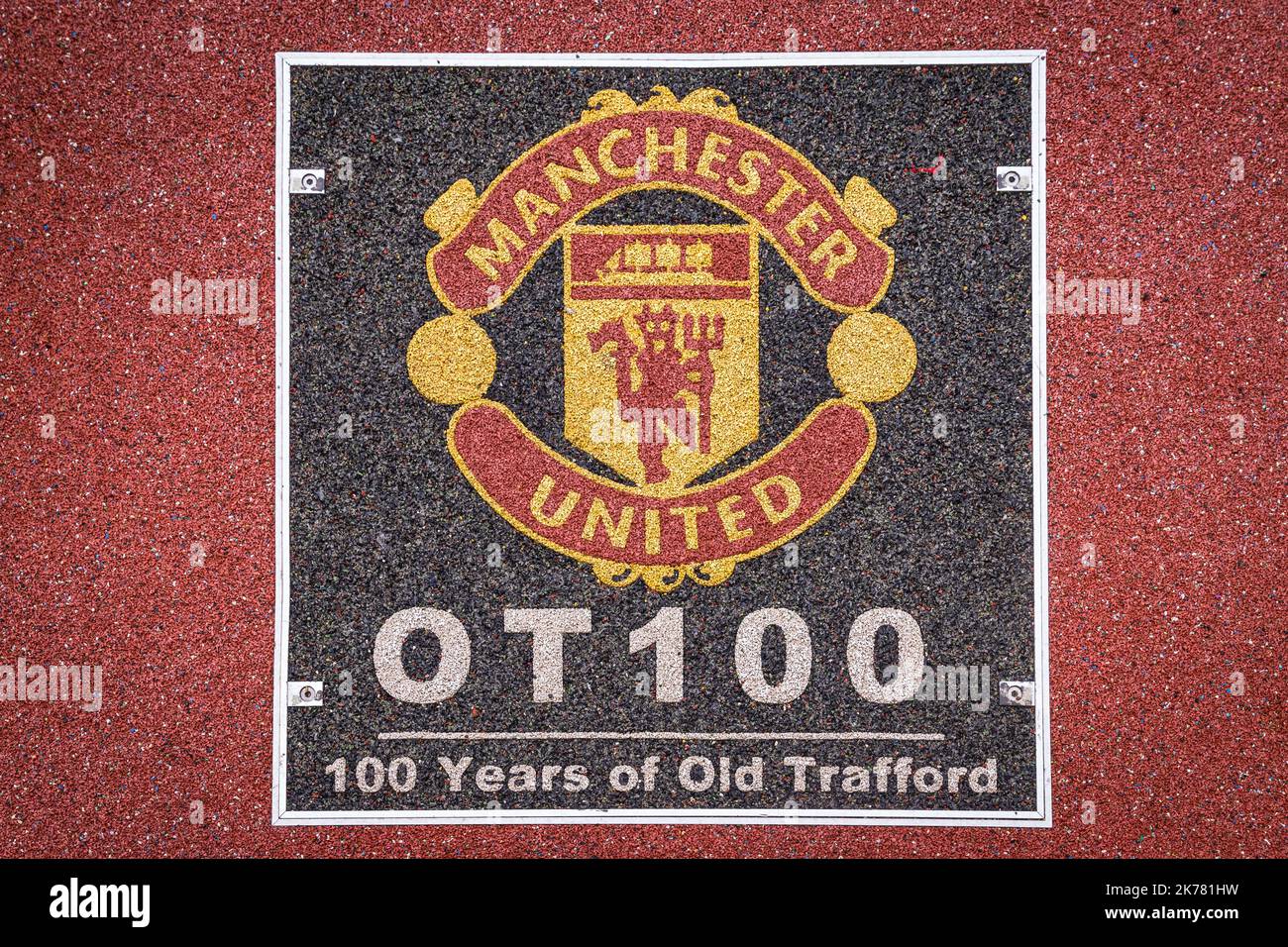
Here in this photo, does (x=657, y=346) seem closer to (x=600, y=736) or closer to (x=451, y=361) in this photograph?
(x=451, y=361)

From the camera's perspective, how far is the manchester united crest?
1.35 m

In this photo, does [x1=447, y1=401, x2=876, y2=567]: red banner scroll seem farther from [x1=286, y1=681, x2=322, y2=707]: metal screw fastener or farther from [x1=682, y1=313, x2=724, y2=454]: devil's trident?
[x1=286, y1=681, x2=322, y2=707]: metal screw fastener

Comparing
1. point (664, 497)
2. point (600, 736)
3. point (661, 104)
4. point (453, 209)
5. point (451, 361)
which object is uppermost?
point (661, 104)

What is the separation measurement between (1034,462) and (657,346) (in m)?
0.65

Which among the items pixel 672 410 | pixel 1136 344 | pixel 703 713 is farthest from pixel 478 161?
pixel 1136 344

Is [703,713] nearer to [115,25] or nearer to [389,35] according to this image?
[389,35]

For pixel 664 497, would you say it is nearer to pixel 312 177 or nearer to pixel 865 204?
pixel 865 204

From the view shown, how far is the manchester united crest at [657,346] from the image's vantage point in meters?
1.35

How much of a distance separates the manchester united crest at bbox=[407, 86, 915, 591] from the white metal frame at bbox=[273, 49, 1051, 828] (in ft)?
0.54

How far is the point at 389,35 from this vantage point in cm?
137

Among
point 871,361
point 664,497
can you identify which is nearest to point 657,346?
point 664,497

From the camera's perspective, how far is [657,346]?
1.35 m

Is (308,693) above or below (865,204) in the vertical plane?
below

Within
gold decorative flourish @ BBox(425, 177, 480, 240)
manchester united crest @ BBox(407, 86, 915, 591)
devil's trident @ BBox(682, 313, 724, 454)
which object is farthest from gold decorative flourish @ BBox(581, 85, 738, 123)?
devil's trident @ BBox(682, 313, 724, 454)
